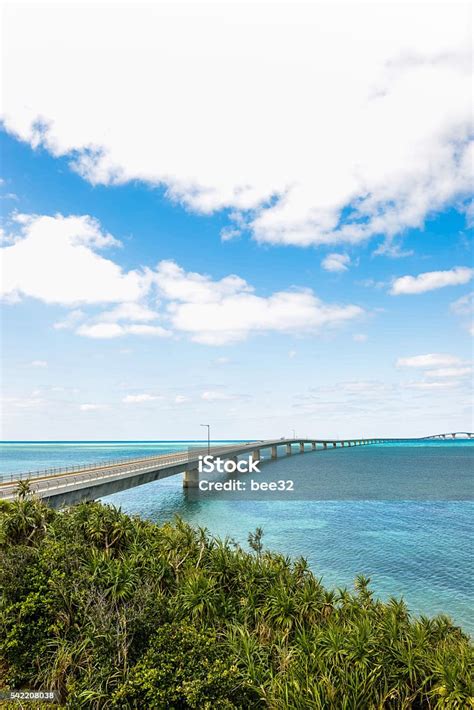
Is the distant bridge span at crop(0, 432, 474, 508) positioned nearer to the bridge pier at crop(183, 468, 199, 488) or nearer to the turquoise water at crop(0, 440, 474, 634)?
the bridge pier at crop(183, 468, 199, 488)

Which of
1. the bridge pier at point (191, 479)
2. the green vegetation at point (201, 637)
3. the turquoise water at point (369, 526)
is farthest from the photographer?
the bridge pier at point (191, 479)

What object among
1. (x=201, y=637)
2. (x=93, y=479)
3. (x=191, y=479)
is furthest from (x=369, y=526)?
(x=201, y=637)

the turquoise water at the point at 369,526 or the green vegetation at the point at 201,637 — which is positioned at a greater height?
the green vegetation at the point at 201,637

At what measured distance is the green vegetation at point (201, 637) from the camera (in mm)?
12125

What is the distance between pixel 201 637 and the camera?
44.2 ft

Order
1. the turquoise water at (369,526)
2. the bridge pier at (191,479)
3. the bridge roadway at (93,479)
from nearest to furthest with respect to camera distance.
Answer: the turquoise water at (369,526) < the bridge roadway at (93,479) < the bridge pier at (191,479)

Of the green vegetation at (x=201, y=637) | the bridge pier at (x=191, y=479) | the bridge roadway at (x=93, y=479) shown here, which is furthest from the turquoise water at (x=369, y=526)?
the green vegetation at (x=201, y=637)

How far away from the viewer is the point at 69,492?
131ft

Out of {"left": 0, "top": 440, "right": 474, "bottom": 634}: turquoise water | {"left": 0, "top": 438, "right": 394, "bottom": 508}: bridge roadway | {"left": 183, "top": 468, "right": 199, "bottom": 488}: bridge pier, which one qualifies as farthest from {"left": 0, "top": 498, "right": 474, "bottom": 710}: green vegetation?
{"left": 183, "top": 468, "right": 199, "bottom": 488}: bridge pier

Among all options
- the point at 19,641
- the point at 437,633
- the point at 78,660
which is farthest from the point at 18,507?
the point at 437,633

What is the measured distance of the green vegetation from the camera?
1212cm

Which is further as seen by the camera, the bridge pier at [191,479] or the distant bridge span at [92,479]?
the bridge pier at [191,479]

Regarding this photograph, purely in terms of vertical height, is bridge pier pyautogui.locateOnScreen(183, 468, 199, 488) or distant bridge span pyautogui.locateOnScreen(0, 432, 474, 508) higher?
distant bridge span pyautogui.locateOnScreen(0, 432, 474, 508)

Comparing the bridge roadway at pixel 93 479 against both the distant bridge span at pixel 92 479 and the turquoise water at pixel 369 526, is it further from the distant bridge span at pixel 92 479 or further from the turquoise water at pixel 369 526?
the turquoise water at pixel 369 526
